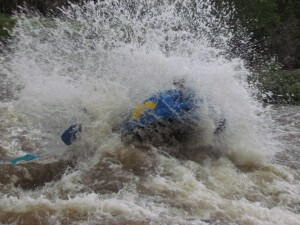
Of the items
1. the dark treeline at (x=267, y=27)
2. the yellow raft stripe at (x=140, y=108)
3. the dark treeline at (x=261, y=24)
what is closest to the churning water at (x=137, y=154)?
the yellow raft stripe at (x=140, y=108)

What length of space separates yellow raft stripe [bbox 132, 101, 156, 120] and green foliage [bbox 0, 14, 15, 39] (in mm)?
8122

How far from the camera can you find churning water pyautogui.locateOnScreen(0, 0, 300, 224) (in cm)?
384

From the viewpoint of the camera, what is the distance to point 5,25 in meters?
12.7

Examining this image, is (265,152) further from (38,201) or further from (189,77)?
(38,201)

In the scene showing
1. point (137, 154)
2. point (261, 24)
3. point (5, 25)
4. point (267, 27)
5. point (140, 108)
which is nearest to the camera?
point (137, 154)

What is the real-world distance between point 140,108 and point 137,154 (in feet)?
2.00

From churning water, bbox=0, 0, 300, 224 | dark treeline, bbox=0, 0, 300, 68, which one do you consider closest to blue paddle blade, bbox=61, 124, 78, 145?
churning water, bbox=0, 0, 300, 224

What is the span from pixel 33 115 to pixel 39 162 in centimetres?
198

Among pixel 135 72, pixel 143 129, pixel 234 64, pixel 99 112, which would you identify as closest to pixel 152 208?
pixel 143 129

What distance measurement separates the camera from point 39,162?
4957 mm

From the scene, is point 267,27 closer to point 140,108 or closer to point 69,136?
point 140,108

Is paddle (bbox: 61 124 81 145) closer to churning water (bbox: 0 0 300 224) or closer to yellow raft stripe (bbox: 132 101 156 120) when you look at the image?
churning water (bbox: 0 0 300 224)

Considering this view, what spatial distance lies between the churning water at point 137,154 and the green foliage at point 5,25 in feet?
14.4

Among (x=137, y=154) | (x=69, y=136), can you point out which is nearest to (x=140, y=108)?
(x=137, y=154)
